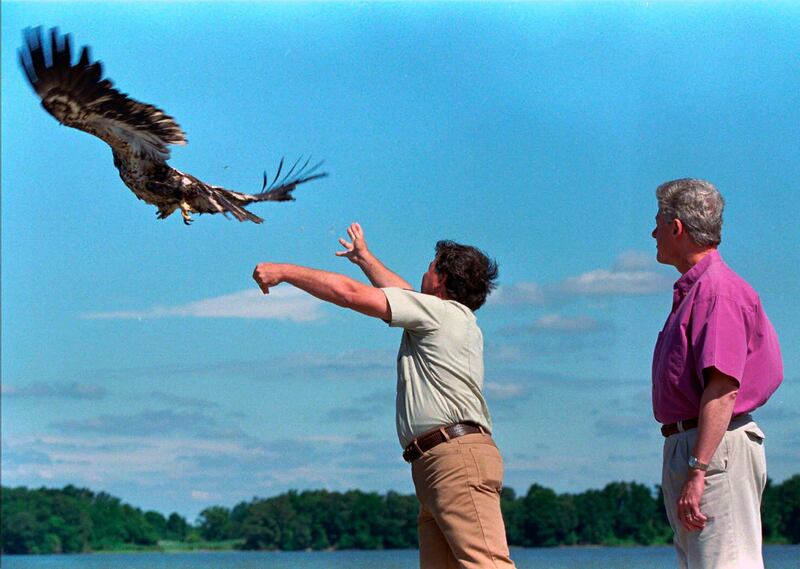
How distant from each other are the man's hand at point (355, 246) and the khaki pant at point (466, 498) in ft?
2.91

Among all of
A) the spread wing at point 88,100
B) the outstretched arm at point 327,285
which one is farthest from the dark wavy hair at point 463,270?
the spread wing at point 88,100

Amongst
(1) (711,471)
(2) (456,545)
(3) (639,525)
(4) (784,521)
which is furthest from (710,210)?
(3) (639,525)

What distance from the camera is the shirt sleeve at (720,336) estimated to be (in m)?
3.51

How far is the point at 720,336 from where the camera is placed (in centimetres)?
354

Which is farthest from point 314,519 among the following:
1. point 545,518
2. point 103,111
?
point 103,111

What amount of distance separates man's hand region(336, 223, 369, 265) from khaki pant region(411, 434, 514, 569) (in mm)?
888

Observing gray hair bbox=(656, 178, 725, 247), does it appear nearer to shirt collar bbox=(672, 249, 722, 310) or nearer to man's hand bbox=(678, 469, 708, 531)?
shirt collar bbox=(672, 249, 722, 310)

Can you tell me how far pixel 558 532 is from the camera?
52.6 meters

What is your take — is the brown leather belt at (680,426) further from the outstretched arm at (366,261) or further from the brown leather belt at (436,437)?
the outstretched arm at (366,261)

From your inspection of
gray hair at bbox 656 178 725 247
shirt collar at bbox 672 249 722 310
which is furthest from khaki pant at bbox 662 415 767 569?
gray hair at bbox 656 178 725 247

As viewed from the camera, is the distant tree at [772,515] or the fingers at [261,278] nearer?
the fingers at [261,278]

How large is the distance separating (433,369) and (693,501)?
914 millimetres

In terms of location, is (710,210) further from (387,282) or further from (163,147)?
(163,147)

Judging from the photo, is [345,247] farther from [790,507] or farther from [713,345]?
[790,507]
